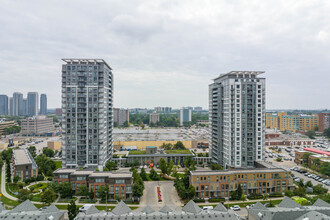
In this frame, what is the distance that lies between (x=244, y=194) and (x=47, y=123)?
420 feet

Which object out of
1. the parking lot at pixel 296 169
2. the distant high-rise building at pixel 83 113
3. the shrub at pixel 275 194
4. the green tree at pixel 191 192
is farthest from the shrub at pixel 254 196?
the distant high-rise building at pixel 83 113

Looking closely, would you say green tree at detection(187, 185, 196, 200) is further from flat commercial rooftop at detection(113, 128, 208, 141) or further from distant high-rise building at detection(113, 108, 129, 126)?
distant high-rise building at detection(113, 108, 129, 126)

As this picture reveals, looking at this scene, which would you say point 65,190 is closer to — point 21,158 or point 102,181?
point 102,181

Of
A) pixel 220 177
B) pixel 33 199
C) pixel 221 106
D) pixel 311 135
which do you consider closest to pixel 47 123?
pixel 33 199

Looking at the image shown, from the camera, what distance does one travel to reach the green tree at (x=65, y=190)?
37.5m

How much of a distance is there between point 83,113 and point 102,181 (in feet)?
62.0

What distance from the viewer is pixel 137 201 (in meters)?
37.0

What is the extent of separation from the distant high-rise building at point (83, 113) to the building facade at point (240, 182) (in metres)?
24.8

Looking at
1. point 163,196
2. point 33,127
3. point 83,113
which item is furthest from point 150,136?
point 33,127

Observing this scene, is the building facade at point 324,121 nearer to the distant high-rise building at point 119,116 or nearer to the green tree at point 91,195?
the green tree at point 91,195

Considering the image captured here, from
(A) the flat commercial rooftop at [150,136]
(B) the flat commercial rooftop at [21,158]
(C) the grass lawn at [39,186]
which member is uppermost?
(A) the flat commercial rooftop at [150,136]

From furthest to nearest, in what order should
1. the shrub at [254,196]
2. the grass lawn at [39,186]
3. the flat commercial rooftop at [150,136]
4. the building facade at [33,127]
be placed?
1. the building facade at [33,127]
2. the flat commercial rooftop at [150,136]
3. the grass lawn at [39,186]
4. the shrub at [254,196]

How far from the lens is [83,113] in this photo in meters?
50.9

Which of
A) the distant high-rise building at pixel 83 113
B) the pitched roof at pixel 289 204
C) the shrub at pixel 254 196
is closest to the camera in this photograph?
the pitched roof at pixel 289 204
